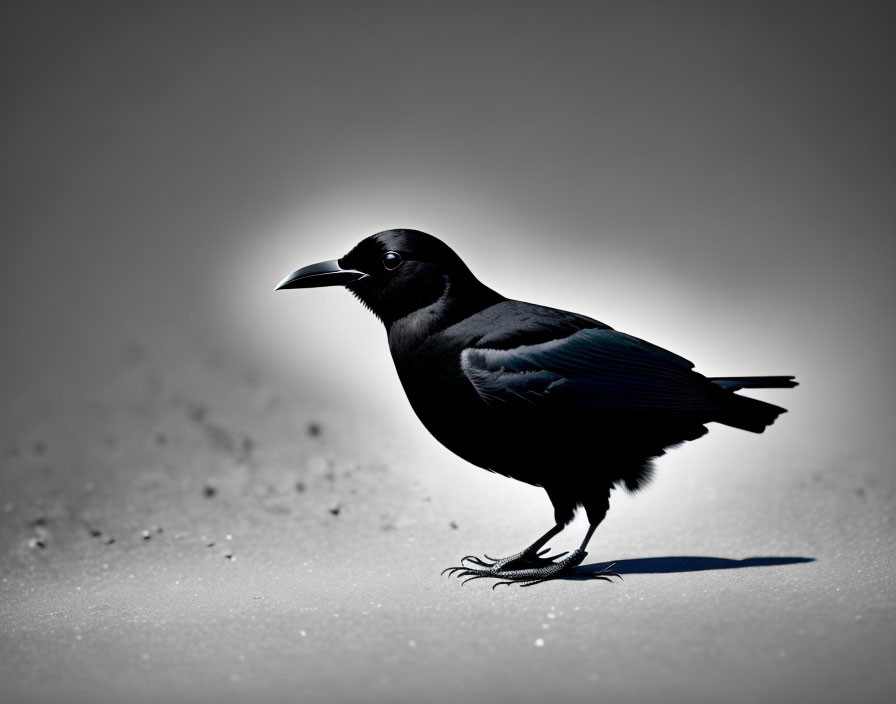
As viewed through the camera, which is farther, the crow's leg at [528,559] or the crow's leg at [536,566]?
the crow's leg at [528,559]

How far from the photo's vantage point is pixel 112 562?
12.8ft

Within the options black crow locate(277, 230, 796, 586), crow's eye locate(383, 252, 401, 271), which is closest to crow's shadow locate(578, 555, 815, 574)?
black crow locate(277, 230, 796, 586)

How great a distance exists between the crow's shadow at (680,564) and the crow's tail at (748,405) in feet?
1.69

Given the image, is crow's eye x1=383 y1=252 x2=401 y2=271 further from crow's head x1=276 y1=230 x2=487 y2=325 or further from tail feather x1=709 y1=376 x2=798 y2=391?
tail feather x1=709 y1=376 x2=798 y2=391

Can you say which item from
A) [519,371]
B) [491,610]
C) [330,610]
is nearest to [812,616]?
[491,610]

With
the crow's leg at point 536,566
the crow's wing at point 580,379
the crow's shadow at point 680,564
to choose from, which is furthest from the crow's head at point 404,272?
the crow's shadow at point 680,564

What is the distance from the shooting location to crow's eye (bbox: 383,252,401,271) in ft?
11.3

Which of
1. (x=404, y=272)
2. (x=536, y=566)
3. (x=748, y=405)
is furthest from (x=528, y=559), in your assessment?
(x=404, y=272)

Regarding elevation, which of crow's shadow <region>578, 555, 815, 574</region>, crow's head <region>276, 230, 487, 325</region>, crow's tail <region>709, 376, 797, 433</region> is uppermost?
crow's head <region>276, 230, 487, 325</region>

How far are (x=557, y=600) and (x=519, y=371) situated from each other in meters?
0.78

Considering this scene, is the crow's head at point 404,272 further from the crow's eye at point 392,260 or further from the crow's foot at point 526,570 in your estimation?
the crow's foot at point 526,570

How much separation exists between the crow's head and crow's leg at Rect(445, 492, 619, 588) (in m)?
0.96

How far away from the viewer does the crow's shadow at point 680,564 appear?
135 inches

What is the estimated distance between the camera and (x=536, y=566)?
352cm
